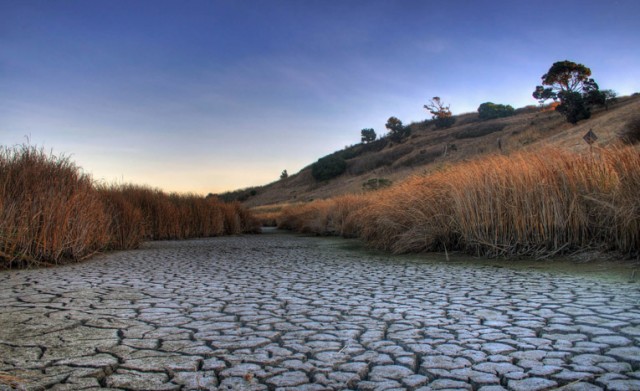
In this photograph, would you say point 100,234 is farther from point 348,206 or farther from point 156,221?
point 348,206

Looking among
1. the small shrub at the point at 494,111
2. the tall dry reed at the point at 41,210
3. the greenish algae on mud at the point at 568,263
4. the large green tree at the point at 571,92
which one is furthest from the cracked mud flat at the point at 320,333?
the small shrub at the point at 494,111

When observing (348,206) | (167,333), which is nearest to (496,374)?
(167,333)

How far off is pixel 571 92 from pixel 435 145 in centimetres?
1476

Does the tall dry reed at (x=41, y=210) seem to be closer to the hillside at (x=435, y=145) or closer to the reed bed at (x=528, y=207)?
the reed bed at (x=528, y=207)

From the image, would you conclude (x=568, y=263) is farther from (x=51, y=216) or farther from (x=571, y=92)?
(x=571, y=92)

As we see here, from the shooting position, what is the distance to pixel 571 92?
35.8 m

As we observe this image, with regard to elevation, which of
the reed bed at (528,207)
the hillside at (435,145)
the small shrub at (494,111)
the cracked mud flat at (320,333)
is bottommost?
the cracked mud flat at (320,333)

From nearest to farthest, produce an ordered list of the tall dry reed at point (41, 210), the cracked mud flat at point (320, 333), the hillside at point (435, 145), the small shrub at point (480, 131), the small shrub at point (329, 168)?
the cracked mud flat at point (320, 333), the tall dry reed at point (41, 210), the hillside at point (435, 145), the small shrub at point (480, 131), the small shrub at point (329, 168)

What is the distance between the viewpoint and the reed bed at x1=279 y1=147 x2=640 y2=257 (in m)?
5.70

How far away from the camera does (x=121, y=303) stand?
3346 millimetres

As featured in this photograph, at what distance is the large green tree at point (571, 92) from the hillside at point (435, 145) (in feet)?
2.74

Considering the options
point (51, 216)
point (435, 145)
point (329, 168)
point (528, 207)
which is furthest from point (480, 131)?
point (51, 216)

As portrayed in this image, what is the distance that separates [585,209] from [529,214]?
2.22ft

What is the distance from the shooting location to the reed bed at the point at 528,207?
5699 mm
